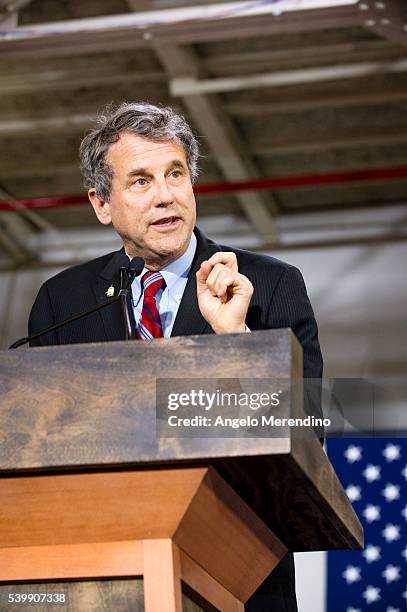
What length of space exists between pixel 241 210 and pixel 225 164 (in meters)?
0.95

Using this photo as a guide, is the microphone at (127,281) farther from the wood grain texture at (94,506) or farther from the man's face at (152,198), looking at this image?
the wood grain texture at (94,506)

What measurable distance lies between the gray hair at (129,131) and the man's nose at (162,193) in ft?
0.31

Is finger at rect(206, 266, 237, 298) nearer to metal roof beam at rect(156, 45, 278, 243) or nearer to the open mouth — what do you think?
the open mouth

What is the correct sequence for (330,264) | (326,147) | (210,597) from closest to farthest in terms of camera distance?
(210,597), (326,147), (330,264)

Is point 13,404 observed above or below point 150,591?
above

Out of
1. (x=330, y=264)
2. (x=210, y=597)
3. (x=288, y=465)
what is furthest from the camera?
(x=330, y=264)

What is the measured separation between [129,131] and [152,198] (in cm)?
16

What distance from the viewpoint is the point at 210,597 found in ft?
4.19

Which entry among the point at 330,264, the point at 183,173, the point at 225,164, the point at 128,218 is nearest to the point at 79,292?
the point at 128,218

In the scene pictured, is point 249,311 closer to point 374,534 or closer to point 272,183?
point 374,534

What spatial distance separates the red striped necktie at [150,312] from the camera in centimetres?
175

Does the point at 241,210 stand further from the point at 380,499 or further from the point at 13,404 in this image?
the point at 13,404

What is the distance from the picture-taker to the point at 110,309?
1809 mm

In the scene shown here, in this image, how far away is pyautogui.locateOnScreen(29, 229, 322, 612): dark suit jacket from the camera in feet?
5.32
